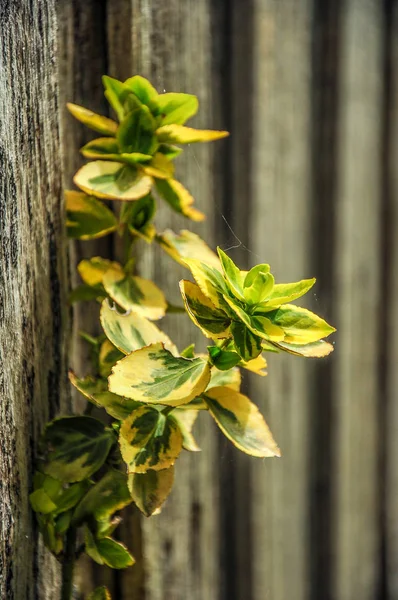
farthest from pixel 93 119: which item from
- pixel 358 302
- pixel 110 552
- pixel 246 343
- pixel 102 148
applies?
pixel 358 302

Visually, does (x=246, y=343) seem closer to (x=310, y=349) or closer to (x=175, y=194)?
(x=310, y=349)

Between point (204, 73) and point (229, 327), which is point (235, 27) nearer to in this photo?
point (204, 73)

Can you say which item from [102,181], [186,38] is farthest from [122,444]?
[186,38]

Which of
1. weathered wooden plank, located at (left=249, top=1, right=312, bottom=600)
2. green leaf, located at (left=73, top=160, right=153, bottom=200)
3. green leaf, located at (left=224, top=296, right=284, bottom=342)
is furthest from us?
weathered wooden plank, located at (left=249, top=1, right=312, bottom=600)

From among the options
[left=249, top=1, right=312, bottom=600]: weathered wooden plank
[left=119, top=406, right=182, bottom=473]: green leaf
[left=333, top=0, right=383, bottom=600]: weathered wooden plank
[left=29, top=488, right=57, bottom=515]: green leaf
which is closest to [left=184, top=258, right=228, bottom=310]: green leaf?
[left=119, top=406, right=182, bottom=473]: green leaf

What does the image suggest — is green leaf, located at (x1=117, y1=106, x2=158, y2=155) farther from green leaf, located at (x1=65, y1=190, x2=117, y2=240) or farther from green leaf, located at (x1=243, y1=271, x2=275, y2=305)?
green leaf, located at (x1=243, y1=271, x2=275, y2=305)

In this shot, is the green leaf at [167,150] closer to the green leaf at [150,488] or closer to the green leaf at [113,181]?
the green leaf at [113,181]
